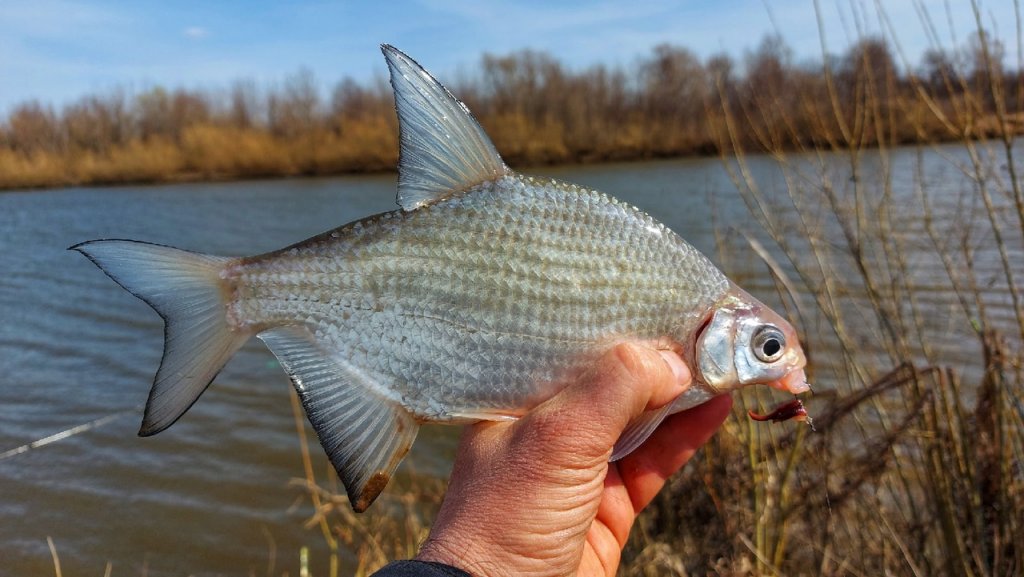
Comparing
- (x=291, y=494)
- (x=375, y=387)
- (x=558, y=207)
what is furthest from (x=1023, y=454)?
(x=291, y=494)

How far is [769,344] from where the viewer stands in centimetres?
193

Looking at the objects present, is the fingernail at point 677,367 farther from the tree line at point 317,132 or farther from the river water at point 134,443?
the tree line at point 317,132

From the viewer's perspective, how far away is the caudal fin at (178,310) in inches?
69.8

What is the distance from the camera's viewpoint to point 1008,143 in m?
3.88

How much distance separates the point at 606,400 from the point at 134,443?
877cm

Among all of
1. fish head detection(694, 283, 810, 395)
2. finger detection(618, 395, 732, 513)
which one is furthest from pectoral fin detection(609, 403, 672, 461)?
finger detection(618, 395, 732, 513)

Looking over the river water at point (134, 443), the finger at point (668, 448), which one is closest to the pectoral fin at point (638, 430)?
the finger at point (668, 448)

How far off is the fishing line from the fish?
8288 millimetres

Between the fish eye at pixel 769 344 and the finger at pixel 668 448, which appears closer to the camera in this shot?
the fish eye at pixel 769 344

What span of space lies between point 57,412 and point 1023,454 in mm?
10820

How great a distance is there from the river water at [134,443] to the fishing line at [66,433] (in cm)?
6

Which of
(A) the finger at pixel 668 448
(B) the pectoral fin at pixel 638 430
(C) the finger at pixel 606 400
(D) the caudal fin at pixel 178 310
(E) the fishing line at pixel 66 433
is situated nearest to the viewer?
(D) the caudal fin at pixel 178 310

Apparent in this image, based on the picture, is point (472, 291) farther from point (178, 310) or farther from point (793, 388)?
point (793, 388)

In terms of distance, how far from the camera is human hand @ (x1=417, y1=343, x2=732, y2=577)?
188cm
